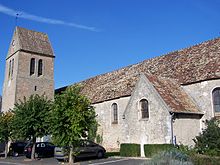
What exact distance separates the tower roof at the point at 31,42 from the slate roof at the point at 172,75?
32.0 feet

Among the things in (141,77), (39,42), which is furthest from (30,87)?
(141,77)

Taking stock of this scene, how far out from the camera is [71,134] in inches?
741

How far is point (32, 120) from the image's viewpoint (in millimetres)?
23156

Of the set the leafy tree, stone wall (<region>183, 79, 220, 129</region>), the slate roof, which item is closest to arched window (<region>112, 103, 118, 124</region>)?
the slate roof

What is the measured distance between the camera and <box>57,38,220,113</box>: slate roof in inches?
879

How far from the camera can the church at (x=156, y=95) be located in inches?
826

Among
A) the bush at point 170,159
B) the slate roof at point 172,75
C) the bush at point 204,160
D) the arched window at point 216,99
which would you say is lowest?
the bush at point 204,160

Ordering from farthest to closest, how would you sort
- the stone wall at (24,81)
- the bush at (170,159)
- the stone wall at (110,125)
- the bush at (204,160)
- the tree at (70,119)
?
the stone wall at (24,81)
the stone wall at (110,125)
the tree at (70,119)
the bush at (204,160)
the bush at (170,159)

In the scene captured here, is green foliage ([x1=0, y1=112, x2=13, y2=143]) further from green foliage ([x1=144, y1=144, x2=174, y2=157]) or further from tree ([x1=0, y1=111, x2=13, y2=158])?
green foliage ([x1=144, y1=144, x2=174, y2=157])

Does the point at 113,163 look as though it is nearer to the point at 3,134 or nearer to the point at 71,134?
the point at 71,134

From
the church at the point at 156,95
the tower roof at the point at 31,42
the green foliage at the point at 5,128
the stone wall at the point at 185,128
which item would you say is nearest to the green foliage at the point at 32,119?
the green foliage at the point at 5,128

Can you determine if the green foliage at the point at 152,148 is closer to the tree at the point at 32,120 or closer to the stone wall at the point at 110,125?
the stone wall at the point at 110,125

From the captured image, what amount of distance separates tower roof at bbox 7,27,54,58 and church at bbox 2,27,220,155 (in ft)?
2.77

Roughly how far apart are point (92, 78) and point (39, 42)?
9.78 meters
